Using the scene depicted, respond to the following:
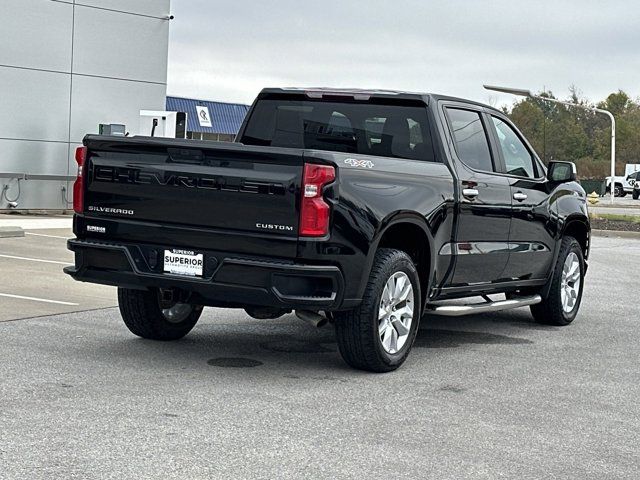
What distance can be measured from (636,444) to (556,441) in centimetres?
43

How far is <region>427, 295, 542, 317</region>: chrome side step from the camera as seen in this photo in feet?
28.2

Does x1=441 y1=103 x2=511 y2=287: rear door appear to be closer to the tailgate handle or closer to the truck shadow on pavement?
the truck shadow on pavement

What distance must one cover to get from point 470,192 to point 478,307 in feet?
2.96

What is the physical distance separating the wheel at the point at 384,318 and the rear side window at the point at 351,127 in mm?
1227

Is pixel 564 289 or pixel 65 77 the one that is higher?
pixel 65 77

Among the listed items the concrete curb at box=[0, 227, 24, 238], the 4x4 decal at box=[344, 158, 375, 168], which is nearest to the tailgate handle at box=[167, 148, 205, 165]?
the 4x4 decal at box=[344, 158, 375, 168]

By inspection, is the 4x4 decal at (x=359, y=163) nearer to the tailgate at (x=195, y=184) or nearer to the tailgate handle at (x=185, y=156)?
the tailgate at (x=195, y=184)

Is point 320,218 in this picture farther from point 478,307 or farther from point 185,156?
point 478,307

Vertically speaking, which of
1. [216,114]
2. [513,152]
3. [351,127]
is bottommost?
[513,152]

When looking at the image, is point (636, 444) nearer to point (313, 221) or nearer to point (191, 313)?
point (313, 221)

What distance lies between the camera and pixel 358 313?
7.52 meters

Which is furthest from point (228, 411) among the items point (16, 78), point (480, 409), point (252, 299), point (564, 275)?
point (16, 78)

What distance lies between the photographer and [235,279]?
7277 millimetres

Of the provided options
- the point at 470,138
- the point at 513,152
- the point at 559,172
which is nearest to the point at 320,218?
the point at 470,138
